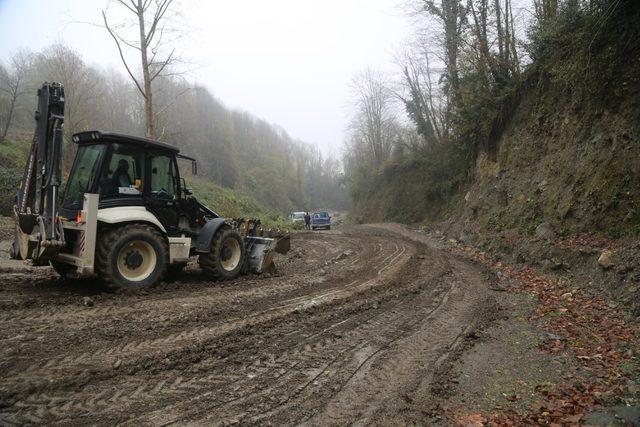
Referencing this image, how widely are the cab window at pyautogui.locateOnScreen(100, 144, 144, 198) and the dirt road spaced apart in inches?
64.5

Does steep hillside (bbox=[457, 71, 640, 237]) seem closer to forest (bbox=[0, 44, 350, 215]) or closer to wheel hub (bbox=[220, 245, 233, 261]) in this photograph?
wheel hub (bbox=[220, 245, 233, 261])

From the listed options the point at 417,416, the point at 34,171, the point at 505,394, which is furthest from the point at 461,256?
the point at 34,171

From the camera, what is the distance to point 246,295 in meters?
6.59

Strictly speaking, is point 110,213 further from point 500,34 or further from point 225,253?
point 500,34

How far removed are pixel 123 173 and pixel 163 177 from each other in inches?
30.1

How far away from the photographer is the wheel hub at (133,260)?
6253 millimetres

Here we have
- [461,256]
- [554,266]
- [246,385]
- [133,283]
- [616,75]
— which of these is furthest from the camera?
[461,256]

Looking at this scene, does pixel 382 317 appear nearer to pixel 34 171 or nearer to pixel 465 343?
pixel 465 343

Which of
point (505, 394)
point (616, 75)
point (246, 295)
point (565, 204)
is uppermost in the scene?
point (616, 75)

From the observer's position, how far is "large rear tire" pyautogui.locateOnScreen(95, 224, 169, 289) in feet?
19.4

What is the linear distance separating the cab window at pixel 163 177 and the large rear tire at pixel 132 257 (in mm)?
810

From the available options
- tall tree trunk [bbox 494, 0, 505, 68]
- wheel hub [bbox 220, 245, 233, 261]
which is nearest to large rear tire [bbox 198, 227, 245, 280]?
wheel hub [bbox 220, 245, 233, 261]

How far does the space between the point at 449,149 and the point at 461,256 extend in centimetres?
1322

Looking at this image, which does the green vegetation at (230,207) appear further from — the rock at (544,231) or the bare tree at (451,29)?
the rock at (544,231)
